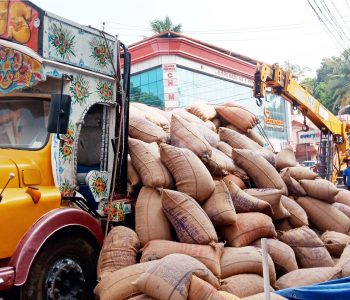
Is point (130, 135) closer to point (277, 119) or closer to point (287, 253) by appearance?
point (287, 253)

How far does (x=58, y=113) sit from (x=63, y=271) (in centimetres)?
116

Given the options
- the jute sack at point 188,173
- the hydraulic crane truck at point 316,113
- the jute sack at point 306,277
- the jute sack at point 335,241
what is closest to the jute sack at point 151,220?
the jute sack at point 188,173

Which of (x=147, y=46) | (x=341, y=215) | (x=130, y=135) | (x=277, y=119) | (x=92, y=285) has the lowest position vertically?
(x=92, y=285)

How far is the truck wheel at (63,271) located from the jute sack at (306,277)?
1.54 meters

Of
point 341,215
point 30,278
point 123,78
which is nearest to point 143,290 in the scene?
point 30,278

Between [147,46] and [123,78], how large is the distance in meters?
13.7

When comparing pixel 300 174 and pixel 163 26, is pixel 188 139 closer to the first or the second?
pixel 300 174

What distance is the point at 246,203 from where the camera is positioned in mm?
4324

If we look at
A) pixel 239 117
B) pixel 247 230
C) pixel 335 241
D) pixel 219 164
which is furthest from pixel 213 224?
pixel 239 117

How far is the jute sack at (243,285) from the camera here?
10.5ft

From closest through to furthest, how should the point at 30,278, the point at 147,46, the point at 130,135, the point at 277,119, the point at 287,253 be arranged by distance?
the point at 30,278 → the point at 287,253 → the point at 130,135 → the point at 147,46 → the point at 277,119

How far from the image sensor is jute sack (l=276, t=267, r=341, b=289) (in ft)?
11.9

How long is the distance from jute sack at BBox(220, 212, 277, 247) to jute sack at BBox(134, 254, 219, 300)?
1.06 m

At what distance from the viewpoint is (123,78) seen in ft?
14.0
